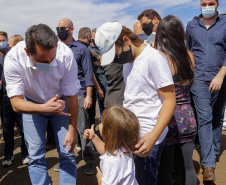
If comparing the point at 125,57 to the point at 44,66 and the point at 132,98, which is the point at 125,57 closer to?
the point at 132,98

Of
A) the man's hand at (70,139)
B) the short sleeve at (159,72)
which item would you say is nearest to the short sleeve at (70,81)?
the man's hand at (70,139)

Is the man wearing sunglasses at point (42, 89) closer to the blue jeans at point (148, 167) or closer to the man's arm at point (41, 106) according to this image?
the man's arm at point (41, 106)

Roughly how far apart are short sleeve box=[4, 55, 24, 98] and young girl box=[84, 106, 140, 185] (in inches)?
36.9

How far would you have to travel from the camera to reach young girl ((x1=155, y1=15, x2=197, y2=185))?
222 centimetres

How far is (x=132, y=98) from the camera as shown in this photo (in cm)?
191

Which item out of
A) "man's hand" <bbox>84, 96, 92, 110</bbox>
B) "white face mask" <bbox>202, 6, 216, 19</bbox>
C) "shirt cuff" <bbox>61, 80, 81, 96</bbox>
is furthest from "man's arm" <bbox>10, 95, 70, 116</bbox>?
"white face mask" <bbox>202, 6, 216, 19</bbox>

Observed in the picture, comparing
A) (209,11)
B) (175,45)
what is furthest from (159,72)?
(209,11)

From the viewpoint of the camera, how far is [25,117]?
2.59 meters

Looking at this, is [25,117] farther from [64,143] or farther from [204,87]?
[204,87]

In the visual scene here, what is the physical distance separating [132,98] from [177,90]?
1.79 ft

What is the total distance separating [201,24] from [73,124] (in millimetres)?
2219

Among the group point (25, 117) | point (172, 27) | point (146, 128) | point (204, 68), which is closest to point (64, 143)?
point (25, 117)

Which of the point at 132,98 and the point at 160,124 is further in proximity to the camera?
the point at 132,98

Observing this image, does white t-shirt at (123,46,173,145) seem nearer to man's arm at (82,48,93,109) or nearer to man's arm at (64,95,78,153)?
man's arm at (64,95,78,153)
